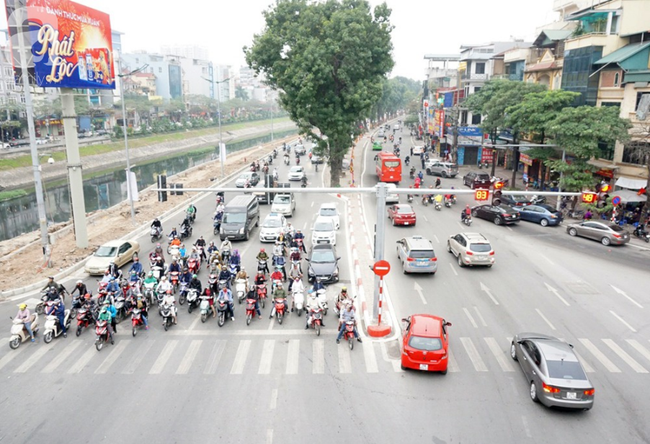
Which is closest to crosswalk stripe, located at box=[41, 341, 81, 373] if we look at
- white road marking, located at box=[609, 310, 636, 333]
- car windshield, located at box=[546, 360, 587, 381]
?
car windshield, located at box=[546, 360, 587, 381]

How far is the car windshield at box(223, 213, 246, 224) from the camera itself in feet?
98.2

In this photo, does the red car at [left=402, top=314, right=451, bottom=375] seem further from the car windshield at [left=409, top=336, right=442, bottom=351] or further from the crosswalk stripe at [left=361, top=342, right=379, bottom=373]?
the crosswalk stripe at [left=361, top=342, right=379, bottom=373]

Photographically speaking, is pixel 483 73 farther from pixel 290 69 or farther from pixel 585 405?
pixel 585 405

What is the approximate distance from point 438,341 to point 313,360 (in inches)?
154

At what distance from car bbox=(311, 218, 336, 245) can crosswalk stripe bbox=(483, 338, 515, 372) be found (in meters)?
12.2

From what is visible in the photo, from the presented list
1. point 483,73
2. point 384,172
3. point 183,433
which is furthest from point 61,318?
point 483,73

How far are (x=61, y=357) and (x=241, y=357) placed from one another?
5.79 metres

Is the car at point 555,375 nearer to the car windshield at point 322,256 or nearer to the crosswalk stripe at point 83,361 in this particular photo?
the car windshield at point 322,256

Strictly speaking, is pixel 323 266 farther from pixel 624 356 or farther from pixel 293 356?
pixel 624 356

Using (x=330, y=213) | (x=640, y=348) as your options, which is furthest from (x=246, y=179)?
(x=640, y=348)

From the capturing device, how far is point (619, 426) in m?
12.3

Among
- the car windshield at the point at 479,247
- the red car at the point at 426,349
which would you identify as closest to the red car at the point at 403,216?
the car windshield at the point at 479,247

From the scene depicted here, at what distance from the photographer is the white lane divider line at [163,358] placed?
15.1 metres

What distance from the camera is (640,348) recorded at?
54.2ft
